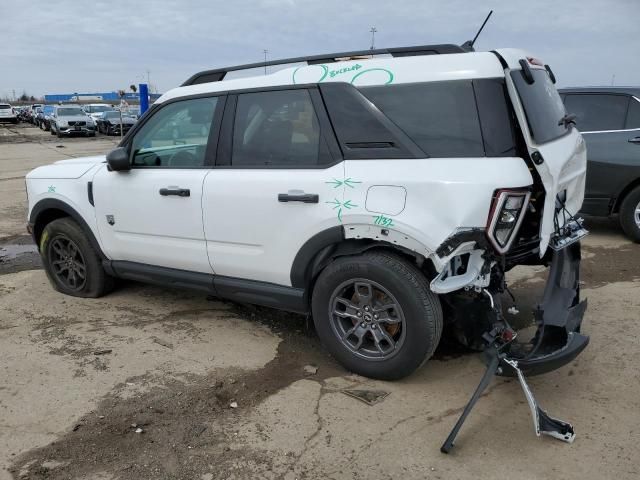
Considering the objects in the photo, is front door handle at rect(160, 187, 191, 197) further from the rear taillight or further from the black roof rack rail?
the rear taillight

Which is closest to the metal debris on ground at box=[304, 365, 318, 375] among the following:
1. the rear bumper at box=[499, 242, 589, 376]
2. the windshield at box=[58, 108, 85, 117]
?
the rear bumper at box=[499, 242, 589, 376]

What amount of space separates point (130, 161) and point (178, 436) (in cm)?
232

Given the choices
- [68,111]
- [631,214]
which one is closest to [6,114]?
[68,111]

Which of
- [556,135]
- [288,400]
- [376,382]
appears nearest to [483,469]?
[376,382]

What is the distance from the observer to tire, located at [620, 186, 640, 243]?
666 centimetres

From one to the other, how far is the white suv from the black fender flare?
518 millimetres

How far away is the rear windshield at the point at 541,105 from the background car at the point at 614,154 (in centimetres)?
345

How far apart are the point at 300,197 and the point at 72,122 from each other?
32.2 meters

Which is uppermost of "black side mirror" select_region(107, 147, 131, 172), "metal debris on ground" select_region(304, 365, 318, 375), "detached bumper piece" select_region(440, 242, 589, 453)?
"black side mirror" select_region(107, 147, 131, 172)

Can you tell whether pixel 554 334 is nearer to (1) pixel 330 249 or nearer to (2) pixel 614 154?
(1) pixel 330 249

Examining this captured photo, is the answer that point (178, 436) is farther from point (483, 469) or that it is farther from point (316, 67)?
point (316, 67)

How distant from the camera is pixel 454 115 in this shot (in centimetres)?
310

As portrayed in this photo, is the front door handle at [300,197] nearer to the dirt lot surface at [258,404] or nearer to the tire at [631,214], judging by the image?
the dirt lot surface at [258,404]

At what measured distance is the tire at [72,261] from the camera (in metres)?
4.83
